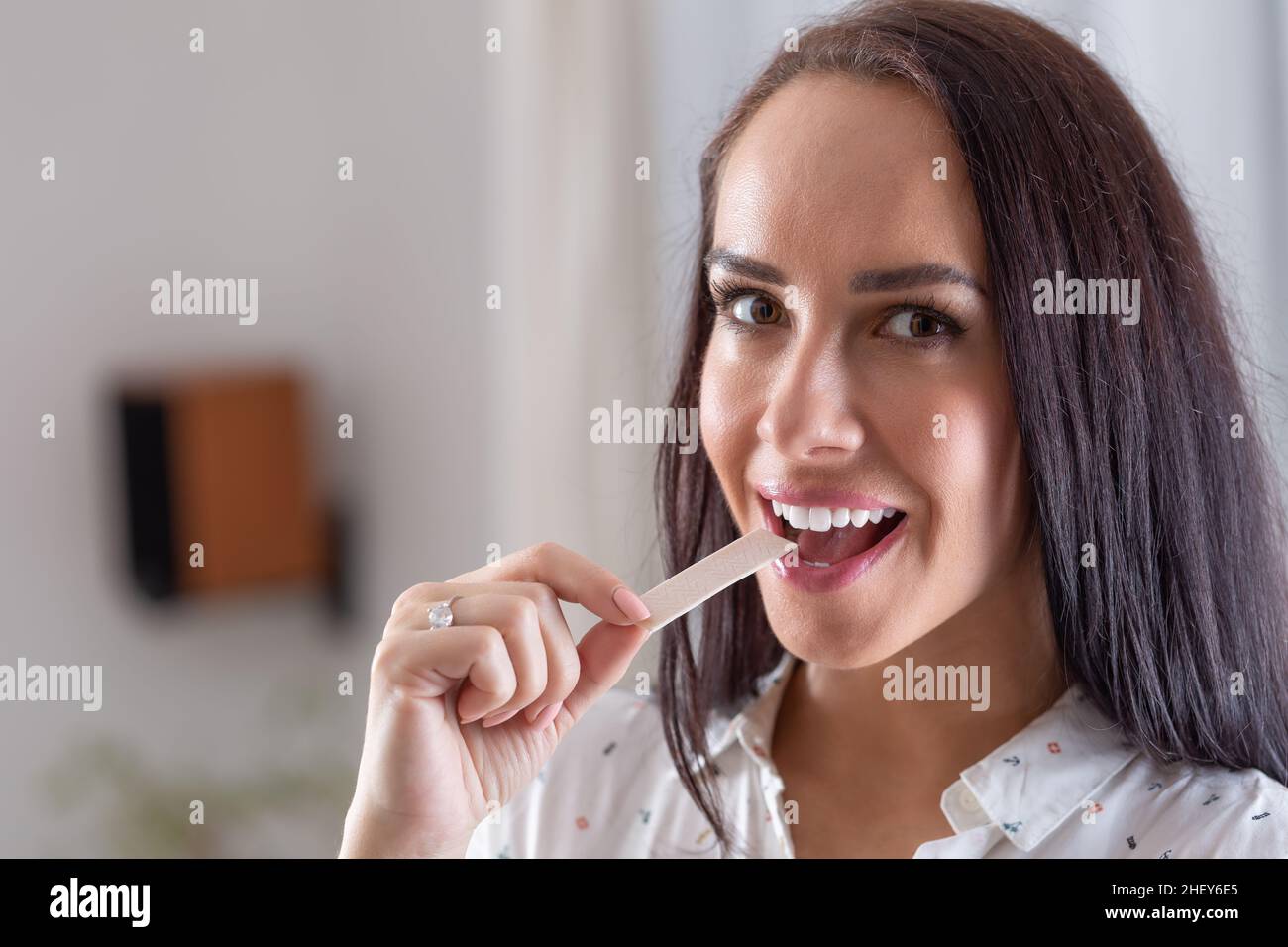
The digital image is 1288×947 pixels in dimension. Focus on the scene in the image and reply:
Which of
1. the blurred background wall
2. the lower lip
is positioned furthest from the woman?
the blurred background wall

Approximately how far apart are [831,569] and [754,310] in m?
0.21

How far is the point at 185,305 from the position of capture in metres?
1.28

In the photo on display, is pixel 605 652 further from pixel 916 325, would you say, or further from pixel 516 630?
pixel 916 325

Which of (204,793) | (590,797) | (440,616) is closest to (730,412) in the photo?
(440,616)

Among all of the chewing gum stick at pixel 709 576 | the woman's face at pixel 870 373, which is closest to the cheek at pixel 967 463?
the woman's face at pixel 870 373

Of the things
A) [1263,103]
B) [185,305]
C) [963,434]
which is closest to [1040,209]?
[963,434]

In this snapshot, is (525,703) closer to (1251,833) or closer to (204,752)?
(1251,833)

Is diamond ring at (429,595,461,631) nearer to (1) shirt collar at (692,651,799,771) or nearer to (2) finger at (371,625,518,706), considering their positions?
(2) finger at (371,625,518,706)

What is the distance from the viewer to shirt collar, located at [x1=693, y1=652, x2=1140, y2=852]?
85cm

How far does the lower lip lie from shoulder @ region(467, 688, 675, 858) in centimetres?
27

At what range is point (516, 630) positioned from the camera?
710 mm

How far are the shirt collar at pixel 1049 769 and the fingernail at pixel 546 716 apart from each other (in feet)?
1.07

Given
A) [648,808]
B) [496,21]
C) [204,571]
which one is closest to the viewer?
[648,808]

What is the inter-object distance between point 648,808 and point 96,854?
0.71 meters
